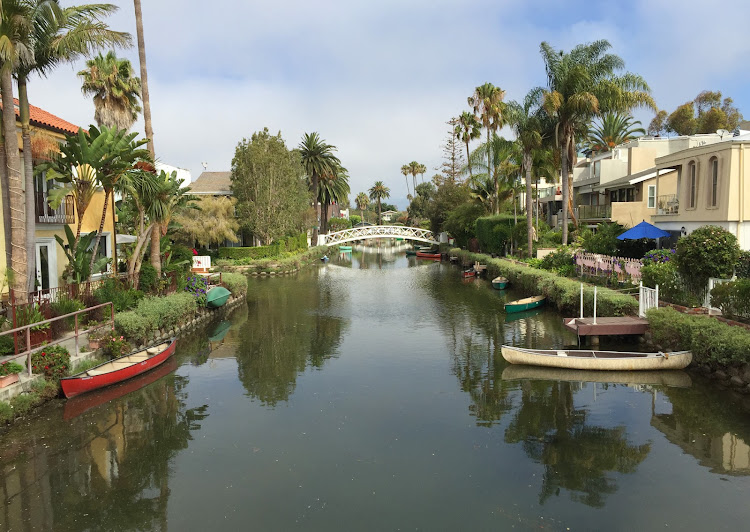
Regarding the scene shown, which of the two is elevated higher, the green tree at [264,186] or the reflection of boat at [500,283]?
the green tree at [264,186]

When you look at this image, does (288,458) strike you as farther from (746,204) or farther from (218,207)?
(218,207)

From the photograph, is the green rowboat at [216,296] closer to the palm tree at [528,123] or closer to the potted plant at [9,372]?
the potted plant at [9,372]

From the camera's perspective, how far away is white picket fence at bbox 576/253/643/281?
25.4 m

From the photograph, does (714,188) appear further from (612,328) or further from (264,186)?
(264,186)

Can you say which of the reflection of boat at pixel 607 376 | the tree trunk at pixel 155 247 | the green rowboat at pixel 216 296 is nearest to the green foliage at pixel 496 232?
the green rowboat at pixel 216 296

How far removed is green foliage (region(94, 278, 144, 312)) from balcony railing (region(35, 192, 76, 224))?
144 inches

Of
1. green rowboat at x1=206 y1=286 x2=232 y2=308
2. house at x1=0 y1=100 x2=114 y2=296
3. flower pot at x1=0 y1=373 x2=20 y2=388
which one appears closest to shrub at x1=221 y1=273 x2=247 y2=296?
green rowboat at x1=206 y1=286 x2=232 y2=308

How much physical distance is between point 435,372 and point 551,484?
805 centimetres

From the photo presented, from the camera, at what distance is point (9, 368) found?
1293 cm

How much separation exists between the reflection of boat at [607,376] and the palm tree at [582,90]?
23462mm

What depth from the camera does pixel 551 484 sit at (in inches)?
407

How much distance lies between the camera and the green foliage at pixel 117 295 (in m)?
19.9

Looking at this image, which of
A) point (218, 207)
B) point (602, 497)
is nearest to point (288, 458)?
point (602, 497)

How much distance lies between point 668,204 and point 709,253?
13294mm
